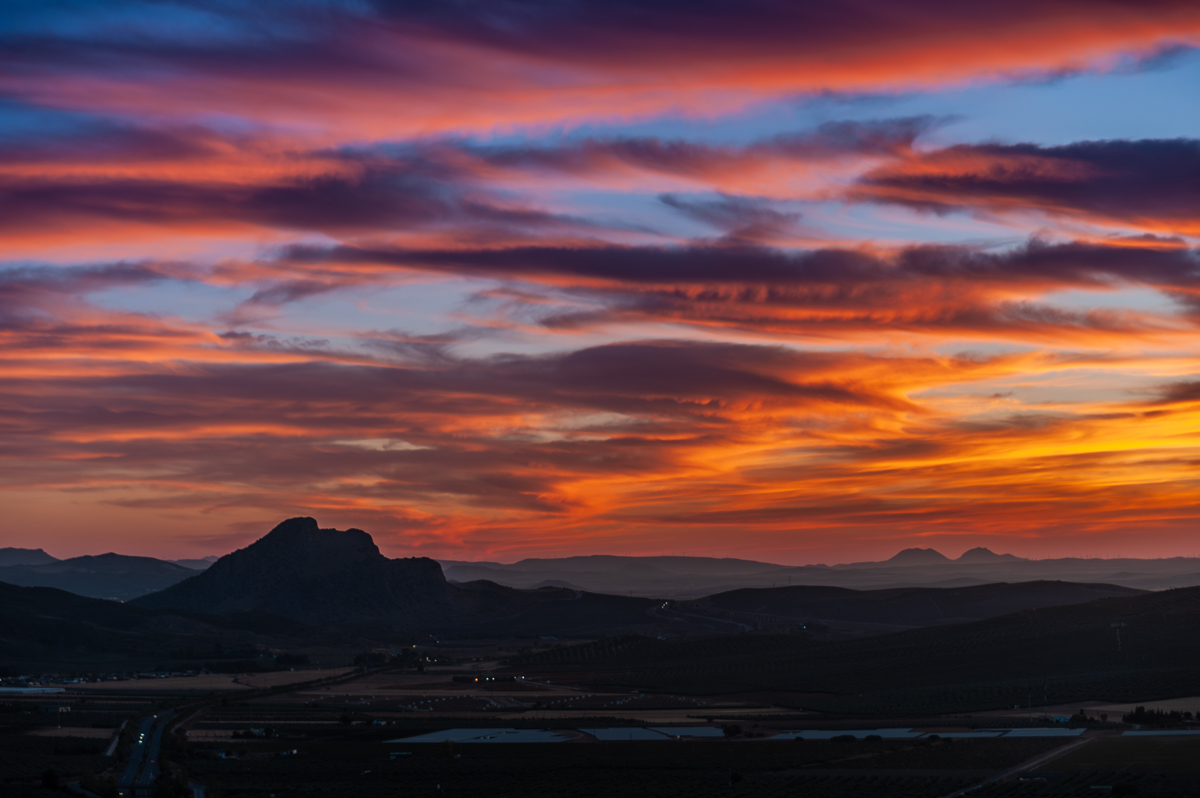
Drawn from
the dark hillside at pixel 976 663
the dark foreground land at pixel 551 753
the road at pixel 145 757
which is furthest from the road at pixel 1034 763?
the road at pixel 145 757

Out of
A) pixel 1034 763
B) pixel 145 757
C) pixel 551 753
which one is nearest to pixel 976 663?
pixel 1034 763

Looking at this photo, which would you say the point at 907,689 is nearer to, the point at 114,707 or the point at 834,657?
the point at 834,657

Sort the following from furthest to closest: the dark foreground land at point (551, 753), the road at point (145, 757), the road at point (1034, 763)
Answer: the road at point (145, 757)
the dark foreground land at point (551, 753)
the road at point (1034, 763)

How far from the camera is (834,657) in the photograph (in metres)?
174

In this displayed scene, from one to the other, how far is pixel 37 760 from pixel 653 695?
270 feet

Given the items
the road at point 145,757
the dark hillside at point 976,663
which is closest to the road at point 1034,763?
the dark hillside at point 976,663

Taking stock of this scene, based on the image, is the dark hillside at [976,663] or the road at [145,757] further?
the dark hillside at [976,663]

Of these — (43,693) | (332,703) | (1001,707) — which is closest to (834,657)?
(1001,707)

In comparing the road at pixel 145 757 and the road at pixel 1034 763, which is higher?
the road at pixel 145 757

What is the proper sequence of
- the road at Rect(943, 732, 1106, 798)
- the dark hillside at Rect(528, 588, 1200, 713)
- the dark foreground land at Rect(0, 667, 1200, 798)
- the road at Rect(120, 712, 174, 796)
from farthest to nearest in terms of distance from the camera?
the dark hillside at Rect(528, 588, 1200, 713) → the road at Rect(120, 712, 174, 796) → the dark foreground land at Rect(0, 667, 1200, 798) → the road at Rect(943, 732, 1106, 798)

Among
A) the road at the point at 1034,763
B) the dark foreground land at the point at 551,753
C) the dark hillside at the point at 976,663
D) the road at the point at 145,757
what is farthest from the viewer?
the dark hillside at the point at 976,663

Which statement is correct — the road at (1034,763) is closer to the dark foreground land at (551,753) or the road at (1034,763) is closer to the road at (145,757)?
the dark foreground land at (551,753)

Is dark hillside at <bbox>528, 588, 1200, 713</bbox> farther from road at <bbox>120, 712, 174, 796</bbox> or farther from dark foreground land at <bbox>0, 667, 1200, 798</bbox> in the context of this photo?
road at <bbox>120, 712, 174, 796</bbox>

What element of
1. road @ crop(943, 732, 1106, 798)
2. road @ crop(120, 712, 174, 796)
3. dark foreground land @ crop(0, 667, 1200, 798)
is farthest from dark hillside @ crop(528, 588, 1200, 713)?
road @ crop(120, 712, 174, 796)
